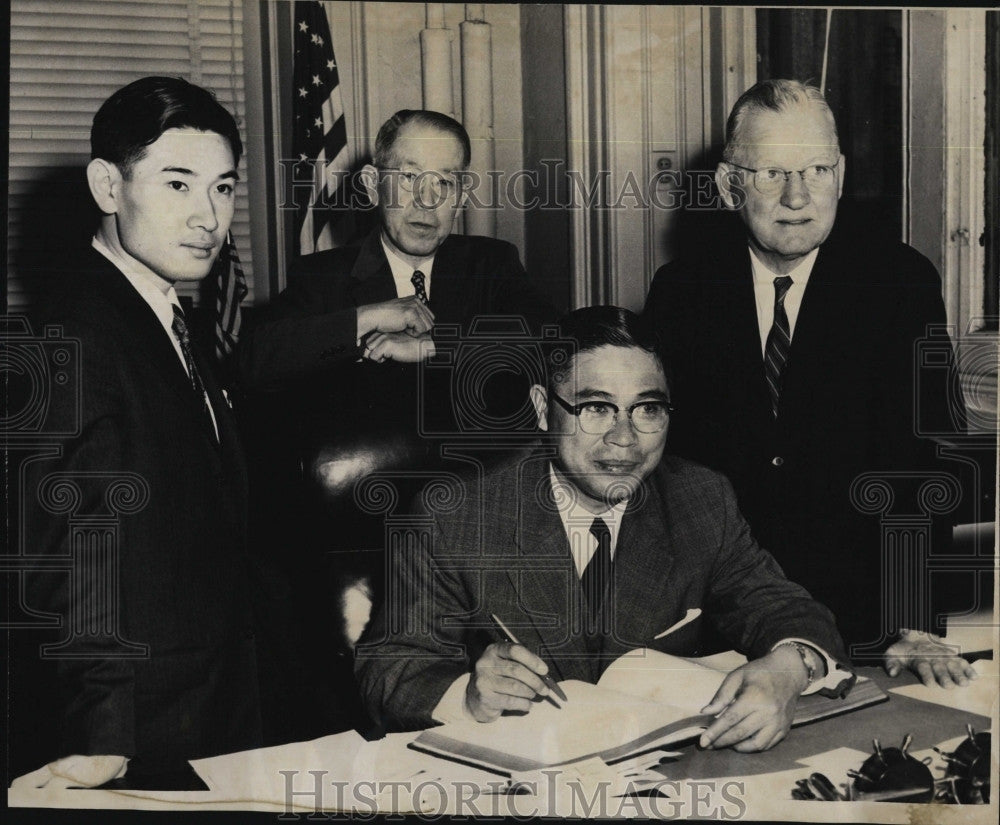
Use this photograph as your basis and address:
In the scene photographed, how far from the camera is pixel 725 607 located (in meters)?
3.02

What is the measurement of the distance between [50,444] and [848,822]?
2.25 meters

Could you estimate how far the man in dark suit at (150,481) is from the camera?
2.98 metres

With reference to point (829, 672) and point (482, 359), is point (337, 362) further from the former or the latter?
point (829, 672)

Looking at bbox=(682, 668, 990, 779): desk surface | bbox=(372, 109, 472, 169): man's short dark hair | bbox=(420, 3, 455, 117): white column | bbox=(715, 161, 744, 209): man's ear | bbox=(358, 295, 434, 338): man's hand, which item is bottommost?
bbox=(682, 668, 990, 779): desk surface

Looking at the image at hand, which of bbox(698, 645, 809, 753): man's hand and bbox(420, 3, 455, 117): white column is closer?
bbox(698, 645, 809, 753): man's hand

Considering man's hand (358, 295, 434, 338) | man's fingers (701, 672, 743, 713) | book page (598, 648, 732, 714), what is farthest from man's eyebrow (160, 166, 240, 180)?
man's fingers (701, 672, 743, 713)

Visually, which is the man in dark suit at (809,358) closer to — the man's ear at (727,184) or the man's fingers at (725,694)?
the man's ear at (727,184)

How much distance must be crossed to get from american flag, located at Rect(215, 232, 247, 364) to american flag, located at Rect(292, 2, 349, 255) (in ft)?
0.56

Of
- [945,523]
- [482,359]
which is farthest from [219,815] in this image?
[945,523]

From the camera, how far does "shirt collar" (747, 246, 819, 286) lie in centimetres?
311

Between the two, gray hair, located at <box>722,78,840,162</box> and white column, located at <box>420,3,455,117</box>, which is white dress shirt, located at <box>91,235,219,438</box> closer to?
white column, located at <box>420,3,455,117</box>

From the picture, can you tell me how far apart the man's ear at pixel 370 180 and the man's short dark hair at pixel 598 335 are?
0.57 meters

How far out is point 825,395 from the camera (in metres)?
3.11

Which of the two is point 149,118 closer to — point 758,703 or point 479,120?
point 479,120
